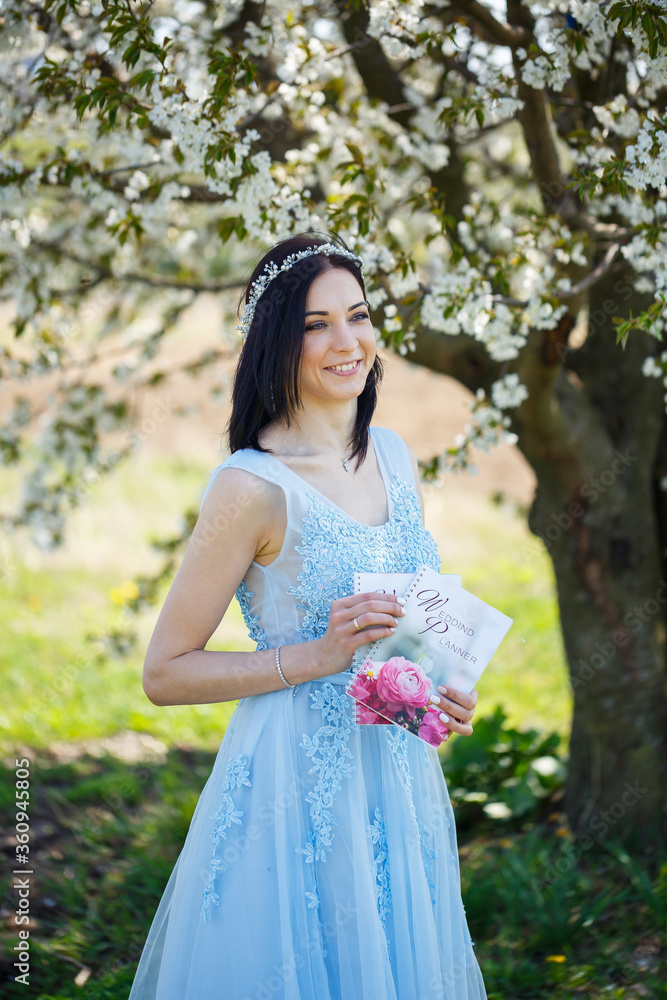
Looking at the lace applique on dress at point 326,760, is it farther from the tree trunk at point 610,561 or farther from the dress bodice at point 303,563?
the tree trunk at point 610,561

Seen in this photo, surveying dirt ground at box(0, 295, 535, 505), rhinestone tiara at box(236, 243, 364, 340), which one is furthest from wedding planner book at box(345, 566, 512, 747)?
dirt ground at box(0, 295, 535, 505)

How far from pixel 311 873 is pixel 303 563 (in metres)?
0.68

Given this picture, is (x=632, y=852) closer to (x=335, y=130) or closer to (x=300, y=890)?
(x=300, y=890)

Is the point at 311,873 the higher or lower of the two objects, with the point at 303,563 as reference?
lower

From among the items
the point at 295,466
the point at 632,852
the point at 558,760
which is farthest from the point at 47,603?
the point at 295,466

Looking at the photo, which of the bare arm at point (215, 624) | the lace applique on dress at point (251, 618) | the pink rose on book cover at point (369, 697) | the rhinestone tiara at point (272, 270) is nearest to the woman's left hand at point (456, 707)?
the pink rose on book cover at point (369, 697)

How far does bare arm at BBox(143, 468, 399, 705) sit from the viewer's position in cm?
184

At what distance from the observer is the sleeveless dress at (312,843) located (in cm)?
→ 179

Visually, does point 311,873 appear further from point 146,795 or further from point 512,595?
point 512,595

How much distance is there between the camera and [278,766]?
6.12ft

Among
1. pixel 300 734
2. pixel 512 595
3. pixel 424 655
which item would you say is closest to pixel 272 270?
pixel 424 655

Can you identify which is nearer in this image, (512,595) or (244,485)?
(244,485)

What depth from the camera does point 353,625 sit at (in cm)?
175

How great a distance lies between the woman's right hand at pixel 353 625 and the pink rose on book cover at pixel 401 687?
0.07 m
